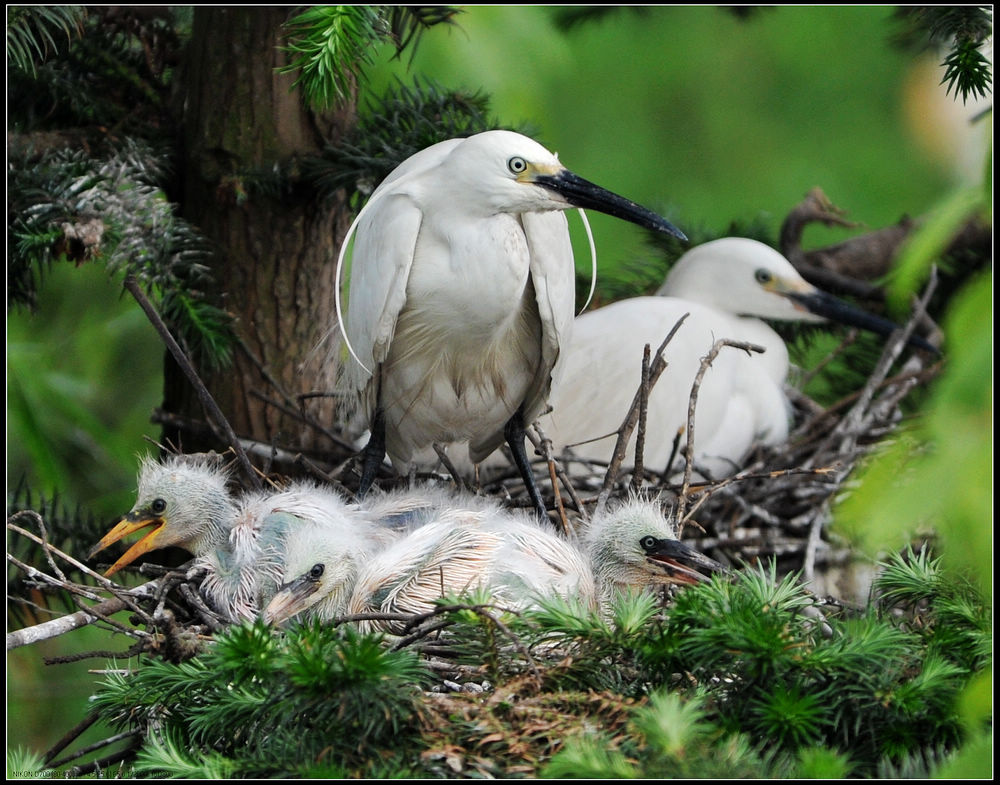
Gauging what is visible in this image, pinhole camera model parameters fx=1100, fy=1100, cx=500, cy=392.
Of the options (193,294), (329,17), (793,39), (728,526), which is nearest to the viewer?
(329,17)

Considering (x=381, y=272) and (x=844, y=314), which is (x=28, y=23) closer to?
(x=381, y=272)

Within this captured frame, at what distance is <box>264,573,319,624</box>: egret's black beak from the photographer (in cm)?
128

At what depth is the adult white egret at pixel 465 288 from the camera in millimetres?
1465

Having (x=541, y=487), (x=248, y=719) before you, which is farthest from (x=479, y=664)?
(x=541, y=487)

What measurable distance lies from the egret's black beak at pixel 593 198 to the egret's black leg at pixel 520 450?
0.44m

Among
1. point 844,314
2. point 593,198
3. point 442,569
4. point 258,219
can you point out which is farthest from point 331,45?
point 844,314

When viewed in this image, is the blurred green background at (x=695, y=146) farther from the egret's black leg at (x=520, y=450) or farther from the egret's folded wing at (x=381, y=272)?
the egret's folded wing at (x=381, y=272)

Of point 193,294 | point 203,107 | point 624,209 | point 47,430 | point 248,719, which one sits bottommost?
point 47,430

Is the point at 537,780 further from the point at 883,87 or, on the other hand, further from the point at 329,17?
the point at 883,87

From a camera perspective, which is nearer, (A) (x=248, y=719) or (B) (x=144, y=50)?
(A) (x=248, y=719)

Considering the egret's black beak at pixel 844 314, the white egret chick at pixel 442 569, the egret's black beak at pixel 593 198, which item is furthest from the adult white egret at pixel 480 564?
the egret's black beak at pixel 844 314

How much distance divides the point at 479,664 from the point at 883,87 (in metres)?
4.17

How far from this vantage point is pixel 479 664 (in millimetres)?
1011

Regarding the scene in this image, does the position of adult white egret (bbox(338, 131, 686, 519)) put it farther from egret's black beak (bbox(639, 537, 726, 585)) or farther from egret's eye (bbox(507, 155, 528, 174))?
egret's black beak (bbox(639, 537, 726, 585))
